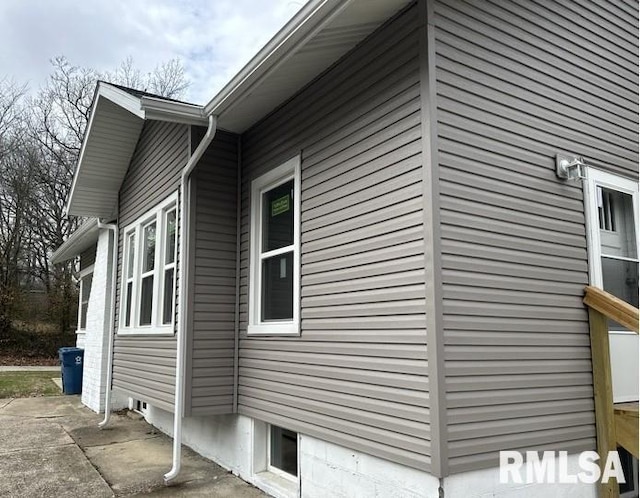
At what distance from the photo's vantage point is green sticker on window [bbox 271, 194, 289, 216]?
4.78m

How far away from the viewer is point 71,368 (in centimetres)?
1091

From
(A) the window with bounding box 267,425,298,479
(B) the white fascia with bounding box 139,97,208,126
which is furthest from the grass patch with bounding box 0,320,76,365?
(B) the white fascia with bounding box 139,97,208,126

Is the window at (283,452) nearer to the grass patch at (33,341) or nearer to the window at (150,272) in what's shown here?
the window at (150,272)

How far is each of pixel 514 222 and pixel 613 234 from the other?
1.37 m

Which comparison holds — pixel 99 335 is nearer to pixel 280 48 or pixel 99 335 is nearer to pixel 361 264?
pixel 361 264

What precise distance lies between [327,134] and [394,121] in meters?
0.81

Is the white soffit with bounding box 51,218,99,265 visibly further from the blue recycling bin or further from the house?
the house

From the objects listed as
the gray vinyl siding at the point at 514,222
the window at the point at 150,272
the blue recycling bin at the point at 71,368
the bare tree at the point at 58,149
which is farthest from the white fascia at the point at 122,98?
the bare tree at the point at 58,149

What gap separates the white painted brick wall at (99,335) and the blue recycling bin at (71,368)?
1.01m

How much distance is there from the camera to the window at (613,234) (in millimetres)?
4027

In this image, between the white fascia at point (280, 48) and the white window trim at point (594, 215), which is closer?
the white fascia at point (280, 48)

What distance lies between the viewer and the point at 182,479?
Result: 494 centimetres

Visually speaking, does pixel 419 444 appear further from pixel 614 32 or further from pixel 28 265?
pixel 28 265

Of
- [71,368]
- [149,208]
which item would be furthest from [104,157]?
[71,368]
